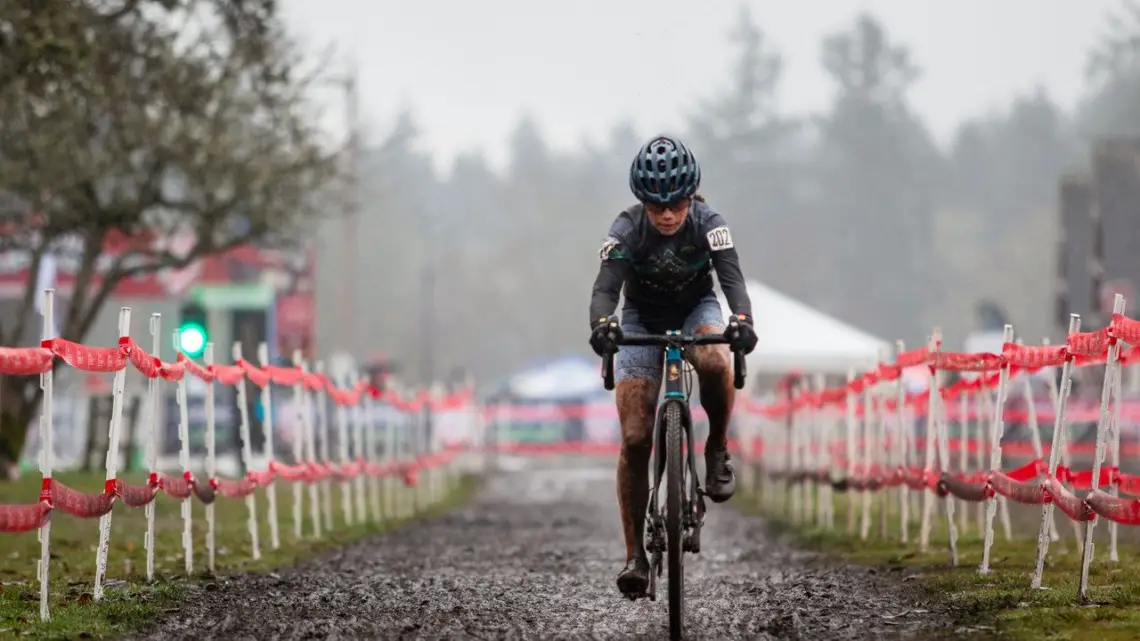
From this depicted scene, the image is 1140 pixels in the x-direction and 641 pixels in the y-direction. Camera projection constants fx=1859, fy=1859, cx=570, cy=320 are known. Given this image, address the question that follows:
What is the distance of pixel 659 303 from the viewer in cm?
967

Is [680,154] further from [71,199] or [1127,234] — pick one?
[1127,234]

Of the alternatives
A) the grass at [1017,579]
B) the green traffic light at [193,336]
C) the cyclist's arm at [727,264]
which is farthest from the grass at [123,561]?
the grass at [1017,579]

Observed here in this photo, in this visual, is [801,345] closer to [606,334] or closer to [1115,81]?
[606,334]

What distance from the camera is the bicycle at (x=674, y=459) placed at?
871cm

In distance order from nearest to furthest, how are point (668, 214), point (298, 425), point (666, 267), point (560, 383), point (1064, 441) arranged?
point (668, 214)
point (666, 267)
point (1064, 441)
point (298, 425)
point (560, 383)

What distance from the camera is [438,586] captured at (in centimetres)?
1111

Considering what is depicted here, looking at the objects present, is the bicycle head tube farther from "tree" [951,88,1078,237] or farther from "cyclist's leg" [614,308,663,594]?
"tree" [951,88,1078,237]

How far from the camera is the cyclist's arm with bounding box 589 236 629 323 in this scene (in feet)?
29.5

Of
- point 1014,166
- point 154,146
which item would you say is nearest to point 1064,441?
point 154,146

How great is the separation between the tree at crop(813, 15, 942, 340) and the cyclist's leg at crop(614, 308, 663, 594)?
339 feet

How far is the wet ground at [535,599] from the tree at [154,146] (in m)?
8.37

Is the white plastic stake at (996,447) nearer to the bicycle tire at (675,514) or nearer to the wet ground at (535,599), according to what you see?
the wet ground at (535,599)

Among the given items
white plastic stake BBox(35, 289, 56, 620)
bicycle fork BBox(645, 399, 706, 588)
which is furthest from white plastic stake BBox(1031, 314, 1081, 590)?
white plastic stake BBox(35, 289, 56, 620)

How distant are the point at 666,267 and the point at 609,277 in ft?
1.31
